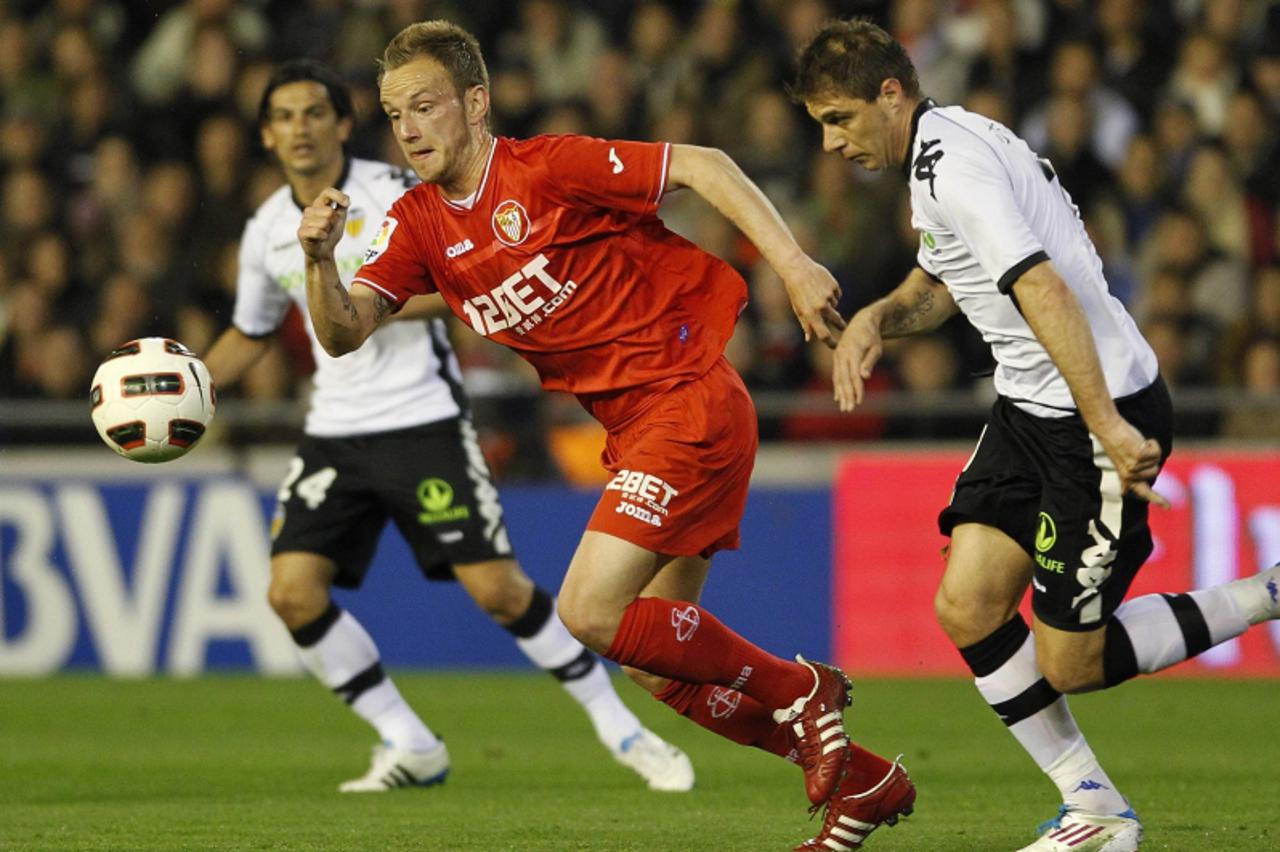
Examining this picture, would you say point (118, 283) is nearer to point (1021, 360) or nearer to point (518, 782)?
point (518, 782)

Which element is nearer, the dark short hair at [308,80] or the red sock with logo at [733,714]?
the red sock with logo at [733,714]

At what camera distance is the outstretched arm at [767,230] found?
201 inches

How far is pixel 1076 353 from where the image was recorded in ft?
16.3

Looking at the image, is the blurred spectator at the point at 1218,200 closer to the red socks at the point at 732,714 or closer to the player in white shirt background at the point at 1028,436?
the player in white shirt background at the point at 1028,436

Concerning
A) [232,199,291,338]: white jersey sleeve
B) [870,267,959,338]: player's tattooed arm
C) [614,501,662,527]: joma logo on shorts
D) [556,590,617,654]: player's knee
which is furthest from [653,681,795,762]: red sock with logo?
[232,199,291,338]: white jersey sleeve

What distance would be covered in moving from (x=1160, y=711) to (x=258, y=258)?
16.3 ft

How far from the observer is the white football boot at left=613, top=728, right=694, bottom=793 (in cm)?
741

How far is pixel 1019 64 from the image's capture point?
1311 centimetres

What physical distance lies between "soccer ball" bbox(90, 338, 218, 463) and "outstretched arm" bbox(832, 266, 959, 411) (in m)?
2.04

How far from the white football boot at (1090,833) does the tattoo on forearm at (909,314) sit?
1.42 meters

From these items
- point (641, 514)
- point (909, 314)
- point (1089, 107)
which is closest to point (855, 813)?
point (641, 514)

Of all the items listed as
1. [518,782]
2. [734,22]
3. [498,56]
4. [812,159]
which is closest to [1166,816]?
[518,782]

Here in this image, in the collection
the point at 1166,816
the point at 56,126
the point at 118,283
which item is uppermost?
the point at 56,126

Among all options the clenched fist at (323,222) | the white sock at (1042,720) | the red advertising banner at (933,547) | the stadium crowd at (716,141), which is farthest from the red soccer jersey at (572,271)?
the stadium crowd at (716,141)
